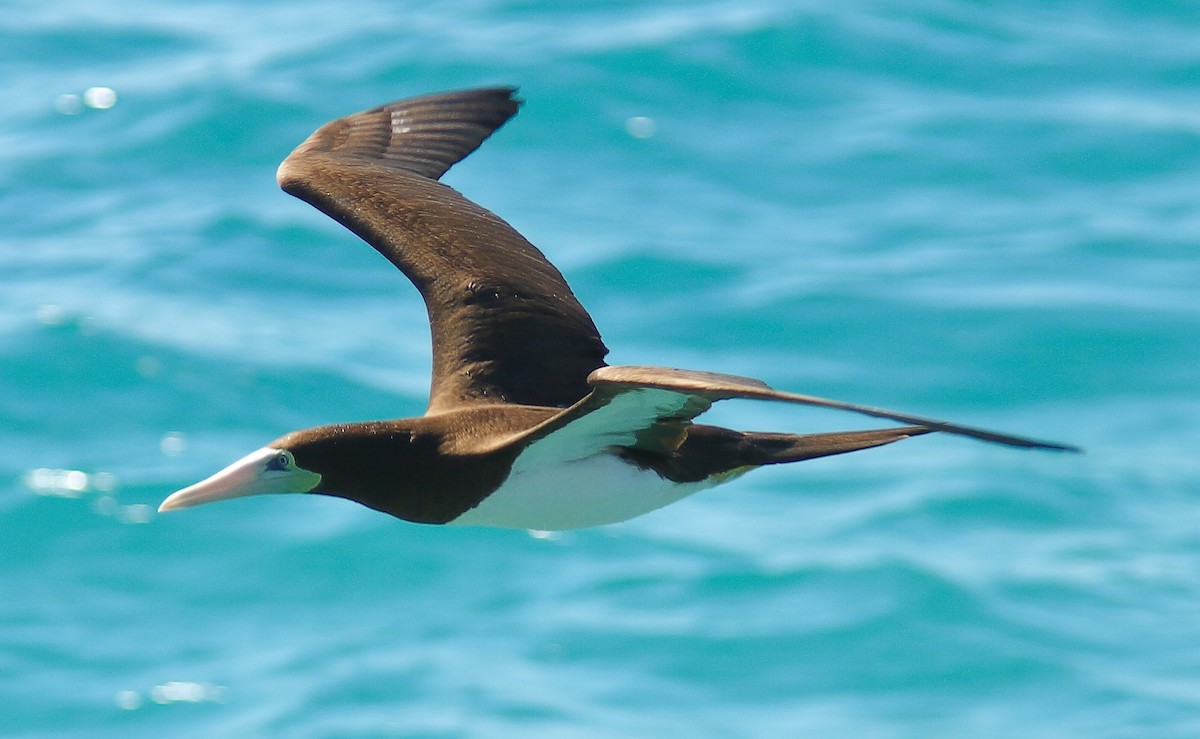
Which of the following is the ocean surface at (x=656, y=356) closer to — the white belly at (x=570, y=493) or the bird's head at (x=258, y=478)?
the white belly at (x=570, y=493)

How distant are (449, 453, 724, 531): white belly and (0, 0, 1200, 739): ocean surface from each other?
10.8 ft

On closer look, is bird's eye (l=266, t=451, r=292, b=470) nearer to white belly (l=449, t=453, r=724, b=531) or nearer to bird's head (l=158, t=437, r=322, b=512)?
bird's head (l=158, t=437, r=322, b=512)

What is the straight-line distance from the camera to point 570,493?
5.91m

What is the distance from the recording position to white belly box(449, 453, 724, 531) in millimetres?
5875

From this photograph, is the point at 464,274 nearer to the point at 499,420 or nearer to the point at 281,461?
the point at 499,420

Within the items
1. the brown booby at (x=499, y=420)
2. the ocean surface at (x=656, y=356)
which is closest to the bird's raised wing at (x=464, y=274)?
the brown booby at (x=499, y=420)

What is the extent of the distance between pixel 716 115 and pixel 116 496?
5.34m

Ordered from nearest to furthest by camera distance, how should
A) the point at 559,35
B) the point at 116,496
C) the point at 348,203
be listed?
the point at 348,203 → the point at 116,496 → the point at 559,35

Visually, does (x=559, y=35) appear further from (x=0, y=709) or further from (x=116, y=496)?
(x=0, y=709)

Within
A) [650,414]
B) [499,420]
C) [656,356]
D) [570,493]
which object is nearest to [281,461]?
[499,420]

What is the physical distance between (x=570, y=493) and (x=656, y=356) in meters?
5.41

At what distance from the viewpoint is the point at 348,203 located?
689 cm

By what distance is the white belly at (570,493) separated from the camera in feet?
19.3

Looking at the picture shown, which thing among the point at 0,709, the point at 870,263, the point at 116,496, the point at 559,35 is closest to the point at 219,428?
the point at 116,496
